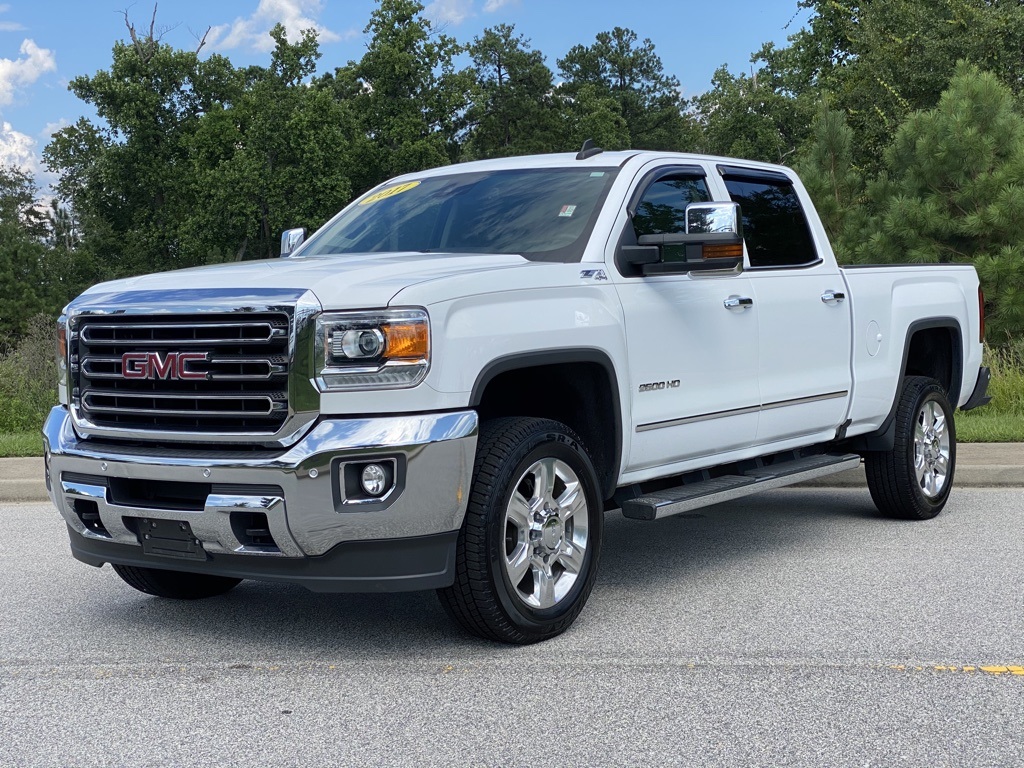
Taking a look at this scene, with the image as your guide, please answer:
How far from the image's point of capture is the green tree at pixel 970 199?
1600 centimetres

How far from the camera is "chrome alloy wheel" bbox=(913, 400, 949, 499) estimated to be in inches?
322

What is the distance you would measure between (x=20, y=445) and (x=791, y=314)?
25.6ft

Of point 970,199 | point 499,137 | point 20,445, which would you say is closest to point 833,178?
point 970,199

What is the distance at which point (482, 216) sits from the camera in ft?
20.5

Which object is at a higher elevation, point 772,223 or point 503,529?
point 772,223

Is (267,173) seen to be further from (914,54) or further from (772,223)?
(772,223)

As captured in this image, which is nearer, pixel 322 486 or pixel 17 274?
pixel 322 486

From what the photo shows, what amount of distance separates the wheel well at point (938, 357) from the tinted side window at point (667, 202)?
2.73 m

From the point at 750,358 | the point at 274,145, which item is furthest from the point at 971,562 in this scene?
the point at 274,145

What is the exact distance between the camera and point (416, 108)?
62094mm

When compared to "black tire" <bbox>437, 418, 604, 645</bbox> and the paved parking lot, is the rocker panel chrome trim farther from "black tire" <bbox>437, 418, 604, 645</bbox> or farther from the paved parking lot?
the paved parking lot

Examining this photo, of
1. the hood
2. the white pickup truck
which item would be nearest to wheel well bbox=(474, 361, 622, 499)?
the white pickup truck

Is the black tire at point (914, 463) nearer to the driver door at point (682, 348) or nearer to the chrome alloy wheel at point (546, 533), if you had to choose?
the driver door at point (682, 348)

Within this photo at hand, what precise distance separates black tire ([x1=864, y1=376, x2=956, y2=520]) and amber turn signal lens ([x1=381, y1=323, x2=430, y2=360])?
4.32 m
